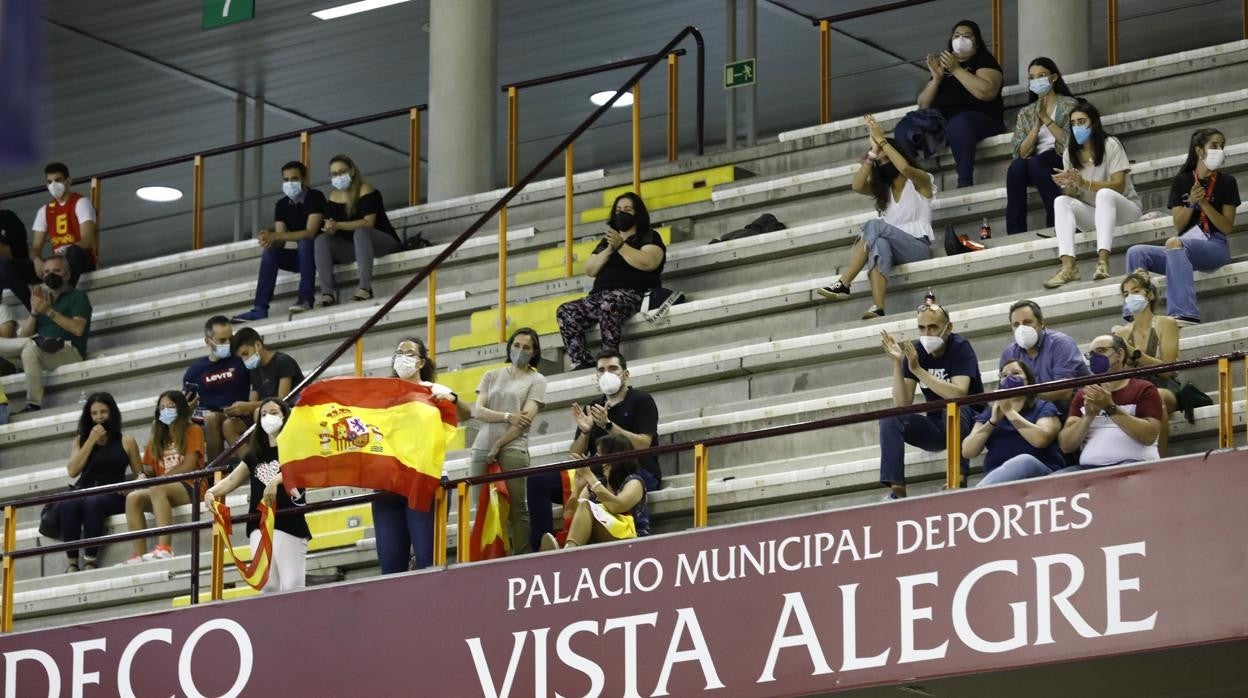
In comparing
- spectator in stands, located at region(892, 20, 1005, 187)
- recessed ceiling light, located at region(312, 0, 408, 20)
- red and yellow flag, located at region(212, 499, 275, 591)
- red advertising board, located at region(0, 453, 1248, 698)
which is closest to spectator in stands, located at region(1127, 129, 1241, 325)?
spectator in stands, located at region(892, 20, 1005, 187)

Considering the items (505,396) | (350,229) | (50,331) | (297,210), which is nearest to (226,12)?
(297,210)

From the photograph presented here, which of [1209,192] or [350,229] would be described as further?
[350,229]

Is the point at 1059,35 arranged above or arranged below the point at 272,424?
above

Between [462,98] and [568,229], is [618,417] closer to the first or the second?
[568,229]

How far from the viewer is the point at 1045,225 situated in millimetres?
11500

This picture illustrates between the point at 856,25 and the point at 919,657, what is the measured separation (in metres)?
12.2

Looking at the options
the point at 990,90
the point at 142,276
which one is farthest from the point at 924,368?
the point at 142,276

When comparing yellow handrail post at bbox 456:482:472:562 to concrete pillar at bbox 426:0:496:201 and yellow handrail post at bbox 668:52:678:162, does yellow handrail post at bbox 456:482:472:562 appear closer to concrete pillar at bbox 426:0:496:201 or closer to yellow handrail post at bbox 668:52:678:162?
yellow handrail post at bbox 668:52:678:162

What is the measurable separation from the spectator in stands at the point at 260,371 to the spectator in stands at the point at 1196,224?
5185 mm

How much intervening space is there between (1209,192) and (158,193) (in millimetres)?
15103

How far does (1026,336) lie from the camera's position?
8.96 m

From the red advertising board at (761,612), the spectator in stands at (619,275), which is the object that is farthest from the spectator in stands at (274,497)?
the spectator in stands at (619,275)

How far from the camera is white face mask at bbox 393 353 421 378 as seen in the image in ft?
33.0

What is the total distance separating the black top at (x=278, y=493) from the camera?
9.73 m
